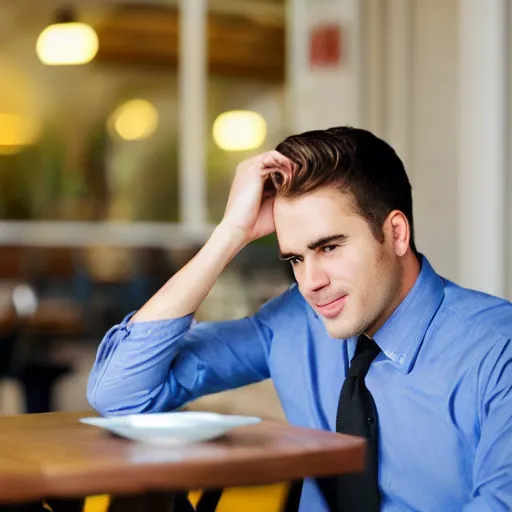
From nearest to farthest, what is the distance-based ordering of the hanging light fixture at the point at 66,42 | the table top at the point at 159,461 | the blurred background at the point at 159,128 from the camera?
1. the table top at the point at 159,461
2. the blurred background at the point at 159,128
3. the hanging light fixture at the point at 66,42

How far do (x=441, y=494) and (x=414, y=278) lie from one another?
418 mm

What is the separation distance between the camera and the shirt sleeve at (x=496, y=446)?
1555 millimetres

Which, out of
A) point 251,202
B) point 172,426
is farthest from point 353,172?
point 172,426

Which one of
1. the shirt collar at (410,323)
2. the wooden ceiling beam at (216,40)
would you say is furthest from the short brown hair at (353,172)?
the wooden ceiling beam at (216,40)

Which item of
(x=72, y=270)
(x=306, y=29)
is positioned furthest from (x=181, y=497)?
(x=72, y=270)

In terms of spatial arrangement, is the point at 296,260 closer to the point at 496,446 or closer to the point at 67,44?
the point at 496,446

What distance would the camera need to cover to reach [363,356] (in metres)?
1.91

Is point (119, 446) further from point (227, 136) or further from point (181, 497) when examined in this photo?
point (227, 136)

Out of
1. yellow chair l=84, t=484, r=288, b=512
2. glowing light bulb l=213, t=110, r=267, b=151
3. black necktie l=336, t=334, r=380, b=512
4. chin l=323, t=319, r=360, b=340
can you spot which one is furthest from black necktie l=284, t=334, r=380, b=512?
glowing light bulb l=213, t=110, r=267, b=151

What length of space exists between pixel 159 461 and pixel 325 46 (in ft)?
14.3

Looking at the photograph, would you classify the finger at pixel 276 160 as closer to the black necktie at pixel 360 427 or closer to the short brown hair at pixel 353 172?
the short brown hair at pixel 353 172

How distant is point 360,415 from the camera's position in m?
1.84

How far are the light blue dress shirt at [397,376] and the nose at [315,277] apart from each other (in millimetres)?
153

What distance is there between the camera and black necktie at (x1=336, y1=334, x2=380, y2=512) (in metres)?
1.81
